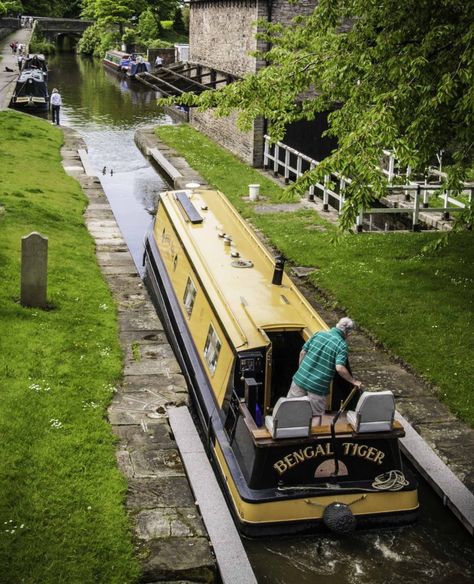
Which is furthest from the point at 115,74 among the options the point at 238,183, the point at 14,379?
the point at 14,379

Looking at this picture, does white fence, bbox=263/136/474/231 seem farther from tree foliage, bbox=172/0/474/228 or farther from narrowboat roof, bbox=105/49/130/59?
narrowboat roof, bbox=105/49/130/59

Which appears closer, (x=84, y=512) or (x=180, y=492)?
(x=84, y=512)

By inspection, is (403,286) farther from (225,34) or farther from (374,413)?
(225,34)

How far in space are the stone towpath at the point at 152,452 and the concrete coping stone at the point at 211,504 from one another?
8cm

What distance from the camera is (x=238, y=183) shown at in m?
23.1

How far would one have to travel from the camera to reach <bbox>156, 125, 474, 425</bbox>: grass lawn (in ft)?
37.4

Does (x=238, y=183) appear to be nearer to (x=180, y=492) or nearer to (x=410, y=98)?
(x=410, y=98)

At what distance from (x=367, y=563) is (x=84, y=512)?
9.06 ft

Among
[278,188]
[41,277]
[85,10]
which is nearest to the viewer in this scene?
[41,277]

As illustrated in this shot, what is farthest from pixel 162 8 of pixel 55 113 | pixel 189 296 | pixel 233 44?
pixel 189 296

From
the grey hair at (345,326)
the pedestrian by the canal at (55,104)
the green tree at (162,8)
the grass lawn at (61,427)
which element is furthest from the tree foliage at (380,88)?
the green tree at (162,8)

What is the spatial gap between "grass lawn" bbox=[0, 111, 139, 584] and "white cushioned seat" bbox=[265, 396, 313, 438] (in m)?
1.70

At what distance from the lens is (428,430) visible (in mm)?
9797

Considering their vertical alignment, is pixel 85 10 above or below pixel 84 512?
above
